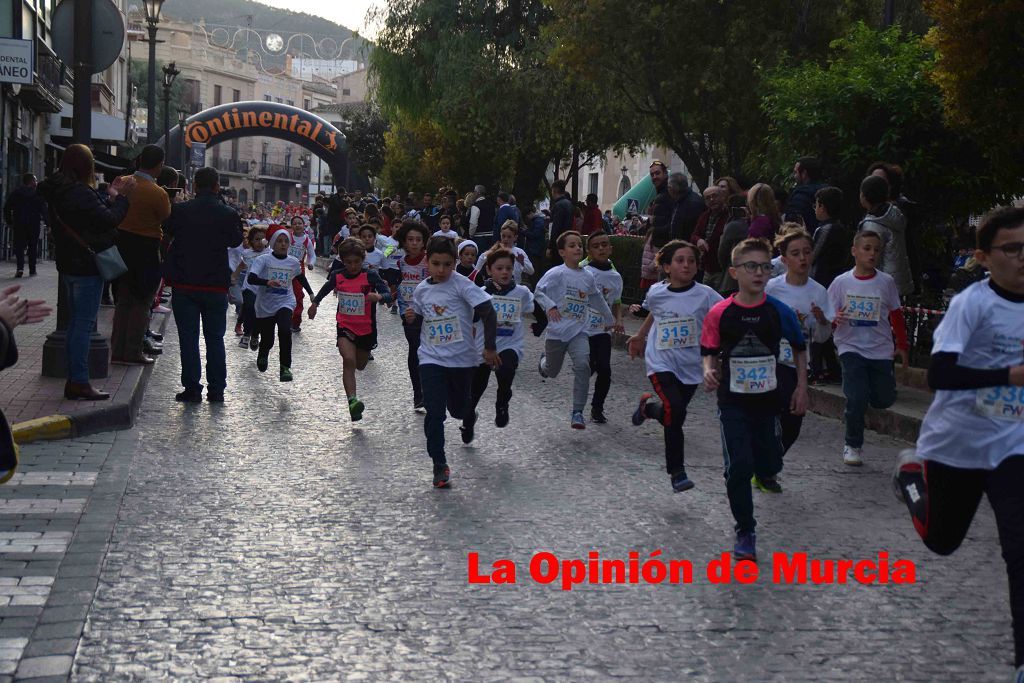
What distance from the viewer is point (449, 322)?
858 centimetres

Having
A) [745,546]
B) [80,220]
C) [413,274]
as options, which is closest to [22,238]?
[413,274]

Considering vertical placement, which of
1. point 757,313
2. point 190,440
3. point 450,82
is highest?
point 450,82

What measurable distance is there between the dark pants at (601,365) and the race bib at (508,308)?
89cm

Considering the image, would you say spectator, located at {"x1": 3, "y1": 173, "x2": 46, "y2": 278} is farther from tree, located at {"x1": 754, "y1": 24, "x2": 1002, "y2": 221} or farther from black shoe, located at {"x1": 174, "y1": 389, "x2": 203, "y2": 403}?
tree, located at {"x1": 754, "y1": 24, "x2": 1002, "y2": 221}

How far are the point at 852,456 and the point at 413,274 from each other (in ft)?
15.1

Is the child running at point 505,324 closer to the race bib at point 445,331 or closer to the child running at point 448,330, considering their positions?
the child running at point 448,330

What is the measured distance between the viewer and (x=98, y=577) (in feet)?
19.0

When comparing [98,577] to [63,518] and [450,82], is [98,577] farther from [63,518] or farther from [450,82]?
[450,82]

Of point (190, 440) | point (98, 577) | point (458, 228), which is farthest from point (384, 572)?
point (458, 228)

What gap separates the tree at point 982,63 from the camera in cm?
1230

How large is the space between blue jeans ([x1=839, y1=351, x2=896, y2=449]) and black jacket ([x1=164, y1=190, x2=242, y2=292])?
5.26 meters

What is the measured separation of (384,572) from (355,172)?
53996 mm

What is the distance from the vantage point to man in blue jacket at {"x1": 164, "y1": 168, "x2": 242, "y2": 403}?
11.6 meters

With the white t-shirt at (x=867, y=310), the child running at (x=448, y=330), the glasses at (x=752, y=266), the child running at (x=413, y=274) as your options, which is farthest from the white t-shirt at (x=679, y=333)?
the child running at (x=413, y=274)
